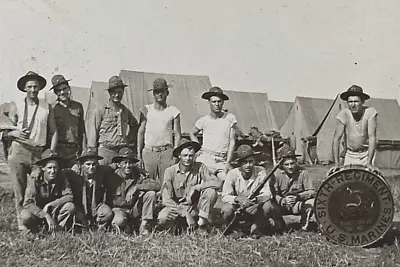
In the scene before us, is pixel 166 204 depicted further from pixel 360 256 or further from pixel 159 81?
pixel 360 256

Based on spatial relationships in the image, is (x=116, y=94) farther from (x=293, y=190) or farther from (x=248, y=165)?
(x=293, y=190)

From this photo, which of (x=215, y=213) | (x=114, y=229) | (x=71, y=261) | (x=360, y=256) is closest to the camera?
(x=71, y=261)

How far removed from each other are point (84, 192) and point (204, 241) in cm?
170

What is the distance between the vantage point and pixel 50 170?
6617 millimetres

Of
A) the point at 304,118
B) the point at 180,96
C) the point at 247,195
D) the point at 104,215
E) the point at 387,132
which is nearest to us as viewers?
the point at 104,215

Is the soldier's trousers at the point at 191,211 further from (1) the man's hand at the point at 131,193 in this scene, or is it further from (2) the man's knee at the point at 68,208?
(2) the man's knee at the point at 68,208

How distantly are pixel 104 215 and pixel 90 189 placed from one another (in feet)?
1.31

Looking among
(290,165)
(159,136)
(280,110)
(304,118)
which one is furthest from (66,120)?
(280,110)

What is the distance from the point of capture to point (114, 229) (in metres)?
6.77

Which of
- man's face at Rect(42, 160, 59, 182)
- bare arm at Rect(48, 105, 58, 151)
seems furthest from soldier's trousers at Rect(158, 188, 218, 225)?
bare arm at Rect(48, 105, 58, 151)

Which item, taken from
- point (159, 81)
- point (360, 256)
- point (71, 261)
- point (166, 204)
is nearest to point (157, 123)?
point (159, 81)

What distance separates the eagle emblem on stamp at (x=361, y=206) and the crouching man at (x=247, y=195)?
90 cm

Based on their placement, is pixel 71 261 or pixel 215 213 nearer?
pixel 71 261

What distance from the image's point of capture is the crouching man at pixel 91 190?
22.4 feet
